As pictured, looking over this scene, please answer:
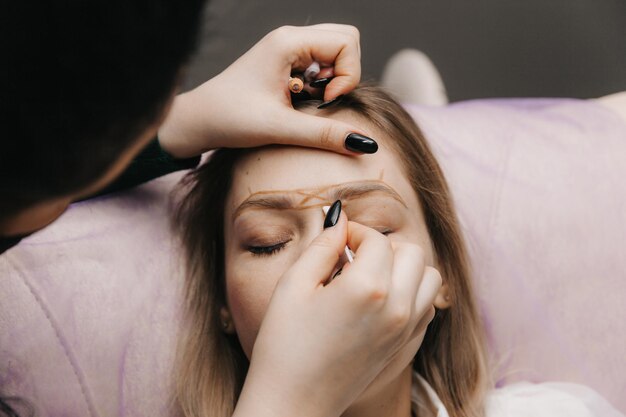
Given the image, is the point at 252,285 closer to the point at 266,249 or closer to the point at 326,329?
the point at 266,249

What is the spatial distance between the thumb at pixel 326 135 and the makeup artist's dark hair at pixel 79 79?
0.41m

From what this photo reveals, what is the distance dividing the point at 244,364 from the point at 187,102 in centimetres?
44

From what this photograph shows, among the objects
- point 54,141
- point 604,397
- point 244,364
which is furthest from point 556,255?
point 54,141

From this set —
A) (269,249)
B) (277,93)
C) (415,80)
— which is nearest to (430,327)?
(269,249)

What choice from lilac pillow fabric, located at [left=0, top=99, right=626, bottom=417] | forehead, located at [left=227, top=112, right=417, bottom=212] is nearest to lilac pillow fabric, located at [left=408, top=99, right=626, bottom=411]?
lilac pillow fabric, located at [left=0, top=99, right=626, bottom=417]

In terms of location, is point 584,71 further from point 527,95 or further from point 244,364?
point 244,364

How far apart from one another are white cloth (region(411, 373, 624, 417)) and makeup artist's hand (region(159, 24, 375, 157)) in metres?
0.45

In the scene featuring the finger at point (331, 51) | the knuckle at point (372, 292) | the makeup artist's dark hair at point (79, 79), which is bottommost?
the knuckle at point (372, 292)

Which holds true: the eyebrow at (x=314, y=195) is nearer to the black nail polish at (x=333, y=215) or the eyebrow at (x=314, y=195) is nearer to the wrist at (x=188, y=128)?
the black nail polish at (x=333, y=215)

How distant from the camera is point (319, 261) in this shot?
2.36ft

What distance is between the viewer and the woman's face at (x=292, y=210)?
3.00 ft

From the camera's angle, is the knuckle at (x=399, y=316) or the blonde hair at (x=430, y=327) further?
the blonde hair at (x=430, y=327)

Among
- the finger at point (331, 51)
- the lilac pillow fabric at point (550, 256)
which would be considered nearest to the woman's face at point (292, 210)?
the finger at point (331, 51)

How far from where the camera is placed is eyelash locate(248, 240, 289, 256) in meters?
0.93
